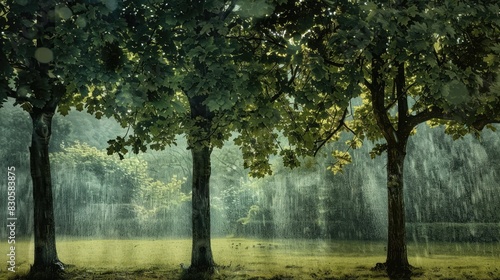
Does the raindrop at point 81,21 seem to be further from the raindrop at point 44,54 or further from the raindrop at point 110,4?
the raindrop at point 44,54

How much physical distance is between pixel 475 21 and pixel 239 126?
269 inches

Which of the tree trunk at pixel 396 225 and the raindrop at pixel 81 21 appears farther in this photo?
the tree trunk at pixel 396 225

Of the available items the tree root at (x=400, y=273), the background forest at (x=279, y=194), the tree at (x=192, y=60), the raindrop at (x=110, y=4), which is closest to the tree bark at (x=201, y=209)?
the tree at (x=192, y=60)

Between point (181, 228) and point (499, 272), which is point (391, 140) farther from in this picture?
point (181, 228)

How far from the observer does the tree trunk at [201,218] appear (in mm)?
16250

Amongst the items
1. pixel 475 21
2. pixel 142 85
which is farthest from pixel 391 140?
pixel 142 85

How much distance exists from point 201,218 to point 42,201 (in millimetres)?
5604

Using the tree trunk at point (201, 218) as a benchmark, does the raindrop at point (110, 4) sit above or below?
above

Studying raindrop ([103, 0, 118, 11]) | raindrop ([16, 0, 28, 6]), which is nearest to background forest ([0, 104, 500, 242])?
raindrop ([103, 0, 118, 11])

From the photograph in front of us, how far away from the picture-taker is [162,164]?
2057 inches

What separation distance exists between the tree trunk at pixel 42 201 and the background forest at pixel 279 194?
22686mm

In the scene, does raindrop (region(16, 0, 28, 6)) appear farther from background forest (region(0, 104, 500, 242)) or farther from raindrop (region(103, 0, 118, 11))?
background forest (region(0, 104, 500, 242))

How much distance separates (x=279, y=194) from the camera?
44688mm

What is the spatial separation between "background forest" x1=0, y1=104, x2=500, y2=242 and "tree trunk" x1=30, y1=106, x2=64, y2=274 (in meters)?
22.7
